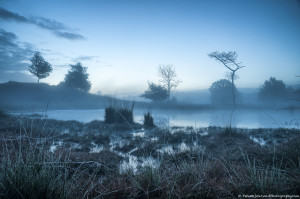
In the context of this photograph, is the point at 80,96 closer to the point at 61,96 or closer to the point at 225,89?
the point at 61,96

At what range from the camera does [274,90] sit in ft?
108

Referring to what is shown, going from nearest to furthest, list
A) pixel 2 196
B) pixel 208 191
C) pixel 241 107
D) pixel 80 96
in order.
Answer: pixel 2 196 → pixel 208 191 → pixel 241 107 → pixel 80 96

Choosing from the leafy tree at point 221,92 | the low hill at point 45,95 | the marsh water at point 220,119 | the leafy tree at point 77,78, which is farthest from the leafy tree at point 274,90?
the leafy tree at point 77,78

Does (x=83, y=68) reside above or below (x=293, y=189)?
above

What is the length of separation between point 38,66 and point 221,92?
124 ft

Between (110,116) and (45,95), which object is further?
(45,95)

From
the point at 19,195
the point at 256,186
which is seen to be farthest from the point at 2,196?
the point at 256,186

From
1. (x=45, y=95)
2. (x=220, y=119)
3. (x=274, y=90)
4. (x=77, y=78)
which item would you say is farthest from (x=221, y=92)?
(x=45, y=95)

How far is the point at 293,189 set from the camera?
4.79 feet

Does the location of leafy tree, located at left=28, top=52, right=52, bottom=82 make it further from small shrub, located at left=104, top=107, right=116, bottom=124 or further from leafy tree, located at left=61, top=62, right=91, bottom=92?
small shrub, located at left=104, top=107, right=116, bottom=124

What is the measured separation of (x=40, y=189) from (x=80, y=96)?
37897mm

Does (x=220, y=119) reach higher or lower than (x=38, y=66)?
lower

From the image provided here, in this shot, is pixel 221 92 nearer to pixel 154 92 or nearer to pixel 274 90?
pixel 274 90

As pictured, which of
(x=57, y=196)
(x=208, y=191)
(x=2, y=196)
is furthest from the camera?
(x=208, y=191)
